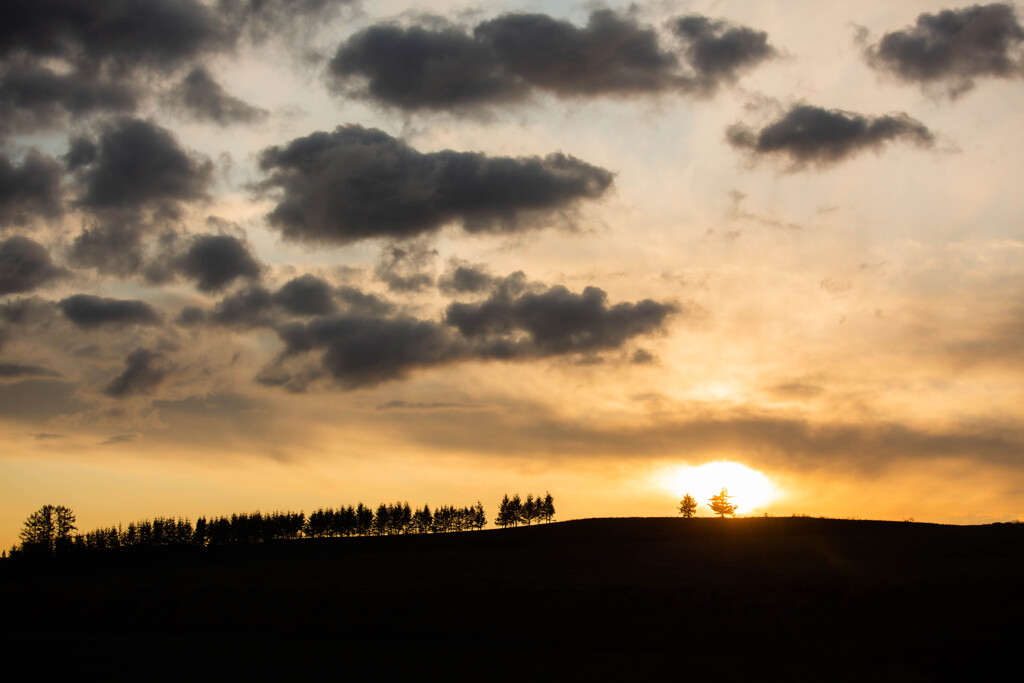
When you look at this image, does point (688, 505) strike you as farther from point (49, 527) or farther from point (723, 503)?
point (49, 527)

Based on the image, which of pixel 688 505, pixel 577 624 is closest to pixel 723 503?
pixel 688 505

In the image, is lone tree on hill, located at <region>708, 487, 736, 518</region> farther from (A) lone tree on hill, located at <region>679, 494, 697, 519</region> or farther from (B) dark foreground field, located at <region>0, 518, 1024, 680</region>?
(B) dark foreground field, located at <region>0, 518, 1024, 680</region>

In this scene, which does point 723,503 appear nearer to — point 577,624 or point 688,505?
point 688,505

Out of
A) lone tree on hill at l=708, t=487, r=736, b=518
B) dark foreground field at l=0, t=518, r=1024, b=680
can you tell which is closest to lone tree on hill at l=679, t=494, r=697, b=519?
lone tree on hill at l=708, t=487, r=736, b=518

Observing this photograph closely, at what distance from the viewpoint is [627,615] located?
41844 mm

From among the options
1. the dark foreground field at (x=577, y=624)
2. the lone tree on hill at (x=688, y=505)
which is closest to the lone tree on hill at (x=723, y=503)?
the lone tree on hill at (x=688, y=505)

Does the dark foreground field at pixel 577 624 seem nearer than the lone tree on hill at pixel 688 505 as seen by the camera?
Yes

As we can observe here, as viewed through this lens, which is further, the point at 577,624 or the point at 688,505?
the point at 688,505

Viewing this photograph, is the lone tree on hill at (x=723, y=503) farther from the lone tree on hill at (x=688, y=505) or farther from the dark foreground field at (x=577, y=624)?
the dark foreground field at (x=577, y=624)

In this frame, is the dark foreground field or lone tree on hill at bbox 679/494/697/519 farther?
lone tree on hill at bbox 679/494/697/519

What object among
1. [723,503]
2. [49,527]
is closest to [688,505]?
[723,503]

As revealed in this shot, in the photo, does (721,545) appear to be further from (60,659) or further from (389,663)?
(60,659)

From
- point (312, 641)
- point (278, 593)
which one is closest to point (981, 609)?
point (312, 641)

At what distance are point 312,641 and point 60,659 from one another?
34.5ft
